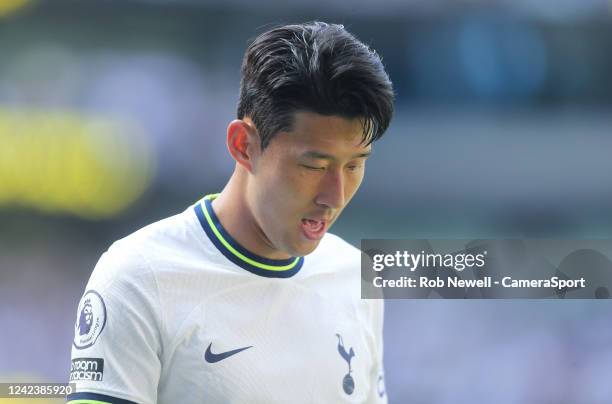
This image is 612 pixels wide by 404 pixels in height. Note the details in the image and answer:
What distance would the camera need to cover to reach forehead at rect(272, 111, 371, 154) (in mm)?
1131

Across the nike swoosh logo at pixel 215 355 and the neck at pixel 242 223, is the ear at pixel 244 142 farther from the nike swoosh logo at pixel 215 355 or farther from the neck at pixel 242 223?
the nike swoosh logo at pixel 215 355

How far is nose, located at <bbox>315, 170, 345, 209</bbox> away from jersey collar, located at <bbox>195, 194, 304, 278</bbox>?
0.16 m

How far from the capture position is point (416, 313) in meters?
3.39

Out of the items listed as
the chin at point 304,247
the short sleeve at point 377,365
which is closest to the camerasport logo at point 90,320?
the chin at point 304,247

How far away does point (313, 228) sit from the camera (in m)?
1.19

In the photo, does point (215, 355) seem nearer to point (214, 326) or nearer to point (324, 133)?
point (214, 326)

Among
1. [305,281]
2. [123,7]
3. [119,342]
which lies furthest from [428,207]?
[119,342]

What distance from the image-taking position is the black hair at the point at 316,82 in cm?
114

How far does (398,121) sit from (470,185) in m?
0.39

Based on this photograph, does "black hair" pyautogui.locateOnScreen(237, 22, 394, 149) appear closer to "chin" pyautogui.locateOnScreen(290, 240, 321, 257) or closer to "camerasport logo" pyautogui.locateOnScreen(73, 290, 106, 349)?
"chin" pyautogui.locateOnScreen(290, 240, 321, 257)

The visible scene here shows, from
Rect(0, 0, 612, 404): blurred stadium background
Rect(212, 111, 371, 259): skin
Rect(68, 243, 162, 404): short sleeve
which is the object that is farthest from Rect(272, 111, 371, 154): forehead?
Rect(0, 0, 612, 404): blurred stadium background

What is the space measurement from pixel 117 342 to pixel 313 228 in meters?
0.30

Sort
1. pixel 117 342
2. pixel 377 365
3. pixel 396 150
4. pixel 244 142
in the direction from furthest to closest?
pixel 396 150 < pixel 377 365 < pixel 244 142 < pixel 117 342

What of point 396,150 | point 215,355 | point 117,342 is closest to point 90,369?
point 117,342
